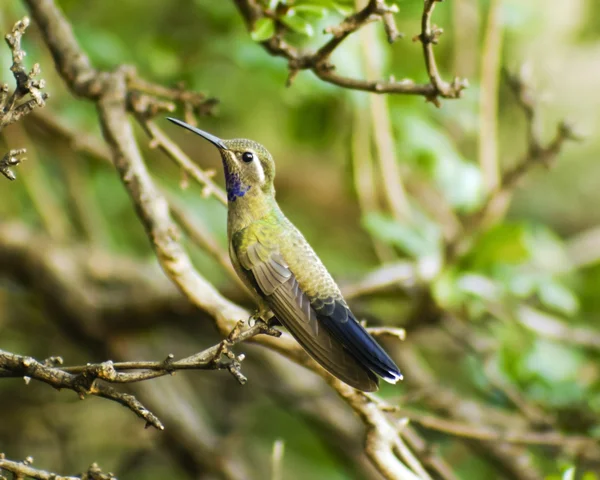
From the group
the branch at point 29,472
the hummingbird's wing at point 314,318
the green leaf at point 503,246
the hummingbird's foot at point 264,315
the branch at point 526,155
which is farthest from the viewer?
the green leaf at point 503,246

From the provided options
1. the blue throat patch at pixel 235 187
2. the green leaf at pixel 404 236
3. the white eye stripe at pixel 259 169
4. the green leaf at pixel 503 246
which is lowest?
the blue throat patch at pixel 235 187

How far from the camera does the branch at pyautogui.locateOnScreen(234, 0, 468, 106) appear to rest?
2252mm

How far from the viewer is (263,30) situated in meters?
2.50

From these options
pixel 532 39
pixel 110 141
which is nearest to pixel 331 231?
pixel 532 39

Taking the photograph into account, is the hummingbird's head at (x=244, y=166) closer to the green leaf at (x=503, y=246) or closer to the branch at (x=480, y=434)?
the branch at (x=480, y=434)

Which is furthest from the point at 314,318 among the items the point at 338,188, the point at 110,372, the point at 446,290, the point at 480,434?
the point at 338,188

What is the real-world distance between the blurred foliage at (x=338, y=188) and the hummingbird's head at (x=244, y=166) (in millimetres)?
401

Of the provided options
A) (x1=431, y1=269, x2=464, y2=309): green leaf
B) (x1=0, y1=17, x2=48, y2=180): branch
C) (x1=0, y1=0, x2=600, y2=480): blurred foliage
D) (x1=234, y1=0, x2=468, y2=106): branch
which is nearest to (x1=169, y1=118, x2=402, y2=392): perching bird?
(x1=234, y1=0, x2=468, y2=106): branch

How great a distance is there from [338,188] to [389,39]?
5.38 metres

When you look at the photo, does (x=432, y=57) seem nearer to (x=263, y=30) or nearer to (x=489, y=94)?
(x=263, y=30)

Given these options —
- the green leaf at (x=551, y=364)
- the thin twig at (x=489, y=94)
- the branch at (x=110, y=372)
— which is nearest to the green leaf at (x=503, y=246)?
the thin twig at (x=489, y=94)

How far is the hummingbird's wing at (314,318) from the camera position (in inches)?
82.6

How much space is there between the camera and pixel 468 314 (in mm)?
4602

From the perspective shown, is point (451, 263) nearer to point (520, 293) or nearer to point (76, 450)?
point (520, 293)
